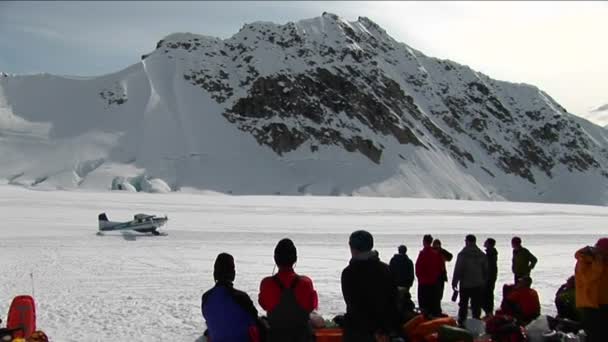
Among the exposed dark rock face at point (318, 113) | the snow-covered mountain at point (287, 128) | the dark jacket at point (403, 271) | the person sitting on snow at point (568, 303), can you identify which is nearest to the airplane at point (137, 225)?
the dark jacket at point (403, 271)

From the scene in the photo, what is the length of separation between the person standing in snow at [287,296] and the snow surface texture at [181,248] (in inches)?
168

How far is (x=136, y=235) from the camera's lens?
2378 cm

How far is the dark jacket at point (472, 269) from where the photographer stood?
390 inches

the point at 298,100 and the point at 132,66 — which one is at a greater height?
the point at 132,66

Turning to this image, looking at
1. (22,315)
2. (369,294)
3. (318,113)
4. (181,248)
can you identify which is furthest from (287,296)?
(318,113)

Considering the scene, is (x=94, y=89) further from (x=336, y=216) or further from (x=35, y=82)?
(x=336, y=216)

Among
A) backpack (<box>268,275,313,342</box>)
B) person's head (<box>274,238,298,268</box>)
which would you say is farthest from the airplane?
person's head (<box>274,238,298,268</box>)

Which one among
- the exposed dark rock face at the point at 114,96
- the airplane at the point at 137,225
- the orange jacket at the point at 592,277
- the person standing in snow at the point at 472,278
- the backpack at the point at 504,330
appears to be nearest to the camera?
the orange jacket at the point at 592,277

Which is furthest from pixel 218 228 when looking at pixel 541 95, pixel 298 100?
pixel 541 95

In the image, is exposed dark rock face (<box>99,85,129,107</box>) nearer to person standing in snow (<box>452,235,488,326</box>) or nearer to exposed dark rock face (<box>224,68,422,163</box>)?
exposed dark rock face (<box>224,68,422,163</box>)

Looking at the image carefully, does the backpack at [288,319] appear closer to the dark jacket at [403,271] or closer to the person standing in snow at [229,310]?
the person standing in snow at [229,310]

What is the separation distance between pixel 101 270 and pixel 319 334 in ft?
30.6

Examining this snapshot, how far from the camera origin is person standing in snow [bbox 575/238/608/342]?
5.59 m

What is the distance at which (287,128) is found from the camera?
90438 millimetres
